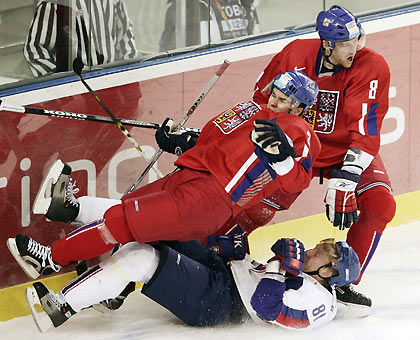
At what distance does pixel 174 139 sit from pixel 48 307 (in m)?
0.80

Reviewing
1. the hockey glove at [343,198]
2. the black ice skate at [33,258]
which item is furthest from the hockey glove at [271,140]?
the black ice skate at [33,258]

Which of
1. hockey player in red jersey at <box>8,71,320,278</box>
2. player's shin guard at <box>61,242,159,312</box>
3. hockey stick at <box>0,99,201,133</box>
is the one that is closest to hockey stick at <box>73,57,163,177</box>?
hockey stick at <box>0,99,201,133</box>

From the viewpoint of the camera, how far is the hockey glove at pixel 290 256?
311 cm

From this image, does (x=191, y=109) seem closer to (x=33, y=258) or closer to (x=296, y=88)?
(x=296, y=88)

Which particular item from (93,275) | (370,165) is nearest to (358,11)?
(370,165)

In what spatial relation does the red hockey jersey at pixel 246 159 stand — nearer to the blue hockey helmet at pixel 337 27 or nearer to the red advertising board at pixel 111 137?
the blue hockey helmet at pixel 337 27

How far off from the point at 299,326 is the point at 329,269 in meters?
0.23

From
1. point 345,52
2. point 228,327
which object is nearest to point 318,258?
point 228,327

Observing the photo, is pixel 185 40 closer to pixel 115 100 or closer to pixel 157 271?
pixel 115 100

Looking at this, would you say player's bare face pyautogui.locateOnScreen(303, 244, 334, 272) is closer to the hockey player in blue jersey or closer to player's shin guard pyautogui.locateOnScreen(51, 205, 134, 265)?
the hockey player in blue jersey

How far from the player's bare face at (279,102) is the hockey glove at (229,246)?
505mm

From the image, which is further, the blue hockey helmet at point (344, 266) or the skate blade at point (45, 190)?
the skate blade at point (45, 190)

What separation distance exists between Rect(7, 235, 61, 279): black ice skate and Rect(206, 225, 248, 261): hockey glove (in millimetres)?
577

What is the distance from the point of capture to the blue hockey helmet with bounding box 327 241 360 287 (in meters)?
3.20
